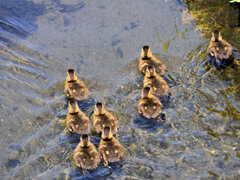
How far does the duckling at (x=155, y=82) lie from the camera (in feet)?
21.9

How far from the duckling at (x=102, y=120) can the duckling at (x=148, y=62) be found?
4.42 ft

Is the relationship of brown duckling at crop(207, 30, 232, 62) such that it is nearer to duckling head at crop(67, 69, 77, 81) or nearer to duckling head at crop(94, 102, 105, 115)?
duckling head at crop(94, 102, 105, 115)

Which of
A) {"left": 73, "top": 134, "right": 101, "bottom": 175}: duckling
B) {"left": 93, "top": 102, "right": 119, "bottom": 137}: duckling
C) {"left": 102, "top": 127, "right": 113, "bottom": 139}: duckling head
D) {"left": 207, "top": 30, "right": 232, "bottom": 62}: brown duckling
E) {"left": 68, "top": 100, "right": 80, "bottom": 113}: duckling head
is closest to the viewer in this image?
{"left": 73, "top": 134, "right": 101, "bottom": 175}: duckling

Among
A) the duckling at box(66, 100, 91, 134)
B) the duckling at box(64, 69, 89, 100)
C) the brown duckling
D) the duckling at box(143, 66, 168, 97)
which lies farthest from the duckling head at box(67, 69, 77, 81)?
the brown duckling

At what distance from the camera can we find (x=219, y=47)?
7.14 meters

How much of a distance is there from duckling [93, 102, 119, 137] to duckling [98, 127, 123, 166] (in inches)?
11.3

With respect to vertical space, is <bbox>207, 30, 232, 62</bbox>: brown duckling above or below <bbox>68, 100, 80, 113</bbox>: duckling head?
above

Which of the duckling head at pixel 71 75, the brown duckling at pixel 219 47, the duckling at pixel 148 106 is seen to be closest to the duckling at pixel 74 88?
the duckling head at pixel 71 75

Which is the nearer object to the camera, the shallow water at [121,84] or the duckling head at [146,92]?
the shallow water at [121,84]

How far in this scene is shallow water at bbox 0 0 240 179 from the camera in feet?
18.8

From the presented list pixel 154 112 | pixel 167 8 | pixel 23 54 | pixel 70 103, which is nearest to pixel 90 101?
pixel 70 103

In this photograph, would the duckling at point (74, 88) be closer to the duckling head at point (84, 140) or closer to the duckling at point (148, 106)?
the duckling at point (148, 106)

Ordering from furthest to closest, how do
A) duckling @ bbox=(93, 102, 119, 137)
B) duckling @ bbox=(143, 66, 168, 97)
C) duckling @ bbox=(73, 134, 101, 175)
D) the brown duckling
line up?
the brown duckling → duckling @ bbox=(143, 66, 168, 97) → duckling @ bbox=(93, 102, 119, 137) → duckling @ bbox=(73, 134, 101, 175)

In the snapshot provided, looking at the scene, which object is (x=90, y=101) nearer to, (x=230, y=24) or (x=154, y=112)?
(x=154, y=112)
